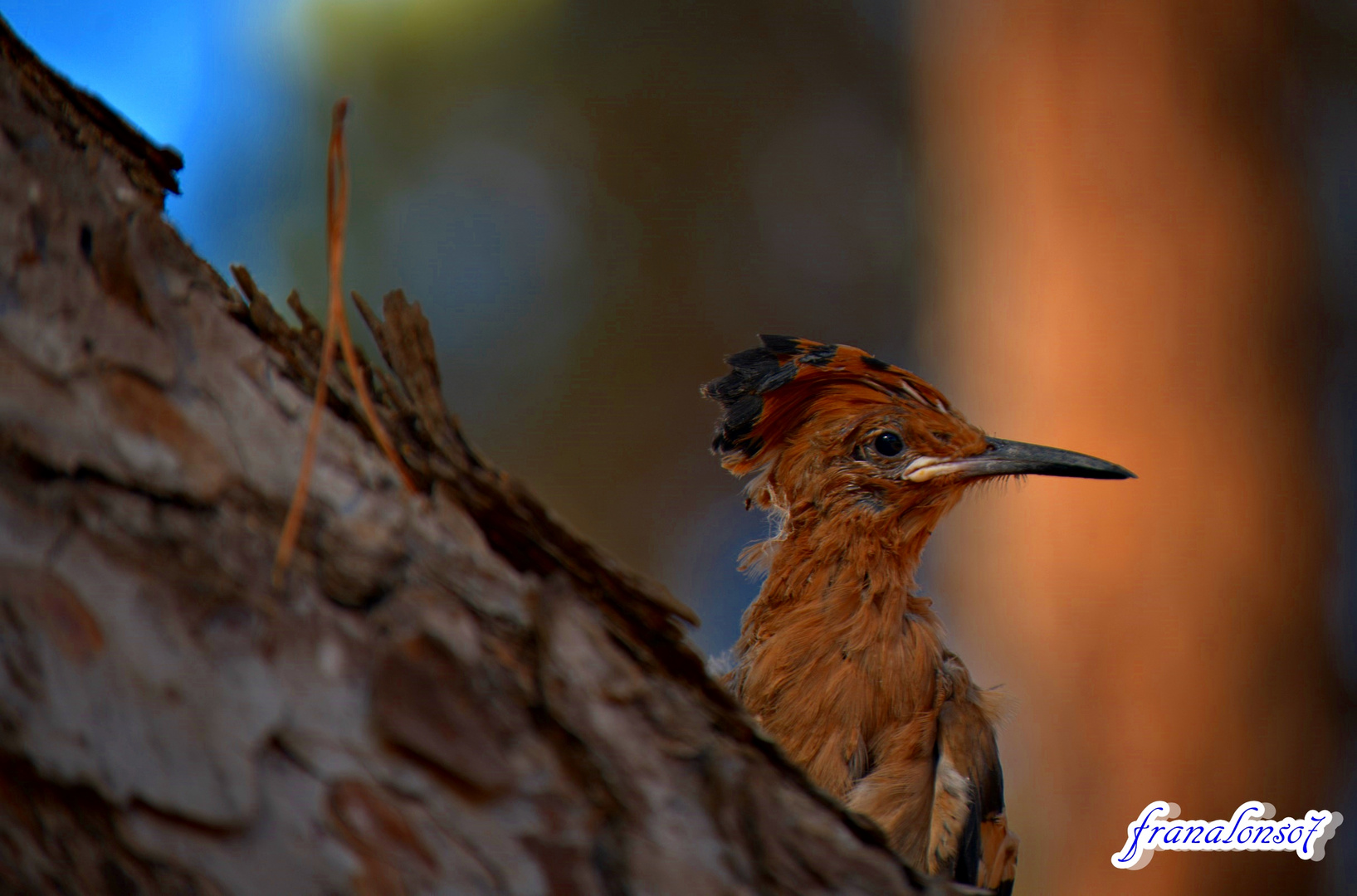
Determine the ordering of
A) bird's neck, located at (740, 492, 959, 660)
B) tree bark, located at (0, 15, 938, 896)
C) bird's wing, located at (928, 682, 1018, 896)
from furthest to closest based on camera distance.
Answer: bird's neck, located at (740, 492, 959, 660), bird's wing, located at (928, 682, 1018, 896), tree bark, located at (0, 15, 938, 896)

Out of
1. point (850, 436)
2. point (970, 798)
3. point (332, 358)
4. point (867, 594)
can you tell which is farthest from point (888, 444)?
point (332, 358)

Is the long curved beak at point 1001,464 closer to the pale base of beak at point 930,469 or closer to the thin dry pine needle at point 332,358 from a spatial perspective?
the pale base of beak at point 930,469

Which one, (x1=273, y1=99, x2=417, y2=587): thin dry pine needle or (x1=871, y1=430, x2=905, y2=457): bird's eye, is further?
(x1=871, y1=430, x2=905, y2=457): bird's eye

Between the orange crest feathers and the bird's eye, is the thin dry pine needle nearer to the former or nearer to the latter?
the orange crest feathers

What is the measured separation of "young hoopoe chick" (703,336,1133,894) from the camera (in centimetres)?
223

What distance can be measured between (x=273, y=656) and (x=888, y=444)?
183 cm

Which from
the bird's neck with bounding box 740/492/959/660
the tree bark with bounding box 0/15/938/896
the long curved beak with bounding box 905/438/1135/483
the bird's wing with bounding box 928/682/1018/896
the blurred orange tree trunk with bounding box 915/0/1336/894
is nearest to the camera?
the tree bark with bounding box 0/15/938/896

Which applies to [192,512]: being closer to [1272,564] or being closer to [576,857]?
[576,857]

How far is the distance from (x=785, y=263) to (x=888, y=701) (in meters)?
5.24

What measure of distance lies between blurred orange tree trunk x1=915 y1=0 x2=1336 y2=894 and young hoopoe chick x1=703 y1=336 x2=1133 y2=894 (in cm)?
146

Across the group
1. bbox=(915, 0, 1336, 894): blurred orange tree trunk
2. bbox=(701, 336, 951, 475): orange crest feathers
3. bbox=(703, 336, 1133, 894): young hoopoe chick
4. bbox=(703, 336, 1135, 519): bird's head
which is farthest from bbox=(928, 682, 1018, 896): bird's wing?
bbox=(915, 0, 1336, 894): blurred orange tree trunk

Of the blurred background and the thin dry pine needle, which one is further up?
the blurred background

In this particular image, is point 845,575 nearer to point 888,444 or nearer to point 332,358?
point 888,444

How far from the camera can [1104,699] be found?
151 inches
